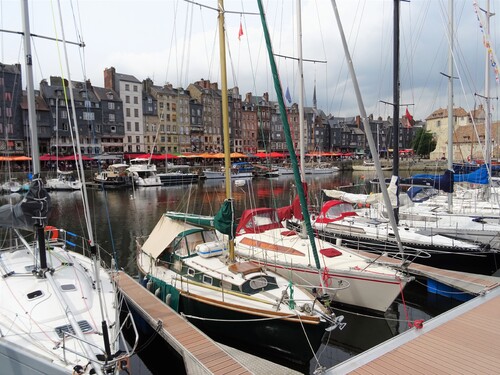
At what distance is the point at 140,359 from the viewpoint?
11.0 m

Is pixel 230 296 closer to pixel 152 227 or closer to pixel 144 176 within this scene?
pixel 152 227

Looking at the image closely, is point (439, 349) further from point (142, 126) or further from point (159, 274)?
point (142, 126)

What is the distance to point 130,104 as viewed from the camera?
87812 mm

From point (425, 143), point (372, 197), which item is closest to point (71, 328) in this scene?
point (372, 197)

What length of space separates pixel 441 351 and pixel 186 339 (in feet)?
18.9

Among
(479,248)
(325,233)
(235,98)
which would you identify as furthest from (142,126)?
(479,248)

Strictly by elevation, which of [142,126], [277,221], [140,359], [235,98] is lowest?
[140,359]

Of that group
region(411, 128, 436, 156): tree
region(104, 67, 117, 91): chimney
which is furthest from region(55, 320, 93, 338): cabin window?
region(411, 128, 436, 156): tree

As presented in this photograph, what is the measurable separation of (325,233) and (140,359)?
11.3 meters

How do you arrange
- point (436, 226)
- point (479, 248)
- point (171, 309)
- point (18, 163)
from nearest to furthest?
point (171, 309) < point (479, 248) < point (436, 226) < point (18, 163)

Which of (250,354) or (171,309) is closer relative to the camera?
(250,354)

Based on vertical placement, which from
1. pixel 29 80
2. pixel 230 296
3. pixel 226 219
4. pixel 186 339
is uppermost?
pixel 29 80

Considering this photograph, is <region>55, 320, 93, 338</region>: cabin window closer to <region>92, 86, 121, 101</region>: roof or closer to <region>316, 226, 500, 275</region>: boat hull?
<region>316, 226, 500, 275</region>: boat hull

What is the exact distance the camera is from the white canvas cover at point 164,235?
1332cm
